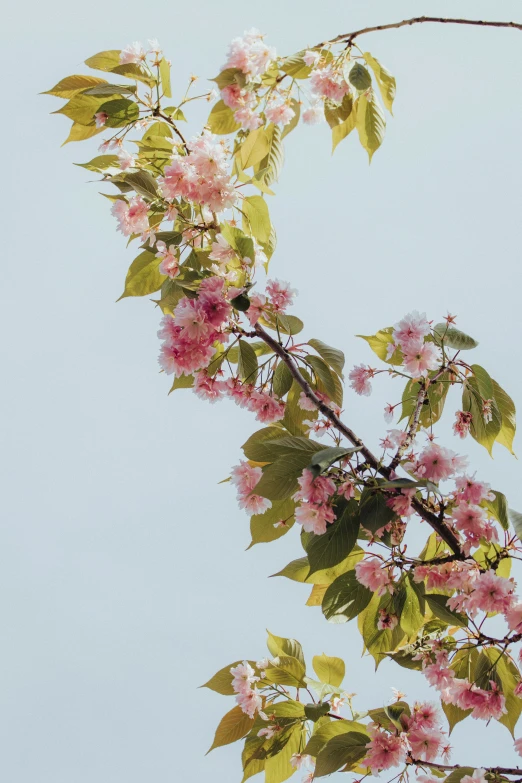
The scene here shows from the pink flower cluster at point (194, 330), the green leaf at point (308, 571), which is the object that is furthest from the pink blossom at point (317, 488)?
the pink flower cluster at point (194, 330)

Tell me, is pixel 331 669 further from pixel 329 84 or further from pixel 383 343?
pixel 329 84

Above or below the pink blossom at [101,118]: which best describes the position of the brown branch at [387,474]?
below

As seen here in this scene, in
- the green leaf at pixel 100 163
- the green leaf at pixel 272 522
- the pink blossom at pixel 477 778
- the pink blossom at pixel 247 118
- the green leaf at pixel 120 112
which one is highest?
the green leaf at pixel 120 112

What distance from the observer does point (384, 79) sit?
1923 mm

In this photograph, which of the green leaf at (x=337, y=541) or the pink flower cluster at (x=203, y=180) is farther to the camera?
the pink flower cluster at (x=203, y=180)

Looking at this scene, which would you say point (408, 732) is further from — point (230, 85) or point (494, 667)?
point (230, 85)

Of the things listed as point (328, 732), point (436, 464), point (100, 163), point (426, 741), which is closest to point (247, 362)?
point (436, 464)

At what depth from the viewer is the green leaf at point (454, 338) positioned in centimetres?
177

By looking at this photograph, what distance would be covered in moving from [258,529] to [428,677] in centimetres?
49

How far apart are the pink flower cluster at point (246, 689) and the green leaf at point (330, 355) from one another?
0.75 meters

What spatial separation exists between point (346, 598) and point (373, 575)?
97mm

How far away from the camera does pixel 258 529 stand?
5.54 ft

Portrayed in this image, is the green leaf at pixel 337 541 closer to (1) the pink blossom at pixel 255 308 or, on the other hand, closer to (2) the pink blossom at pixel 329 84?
(1) the pink blossom at pixel 255 308

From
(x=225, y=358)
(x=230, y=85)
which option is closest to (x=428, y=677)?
(x=225, y=358)
